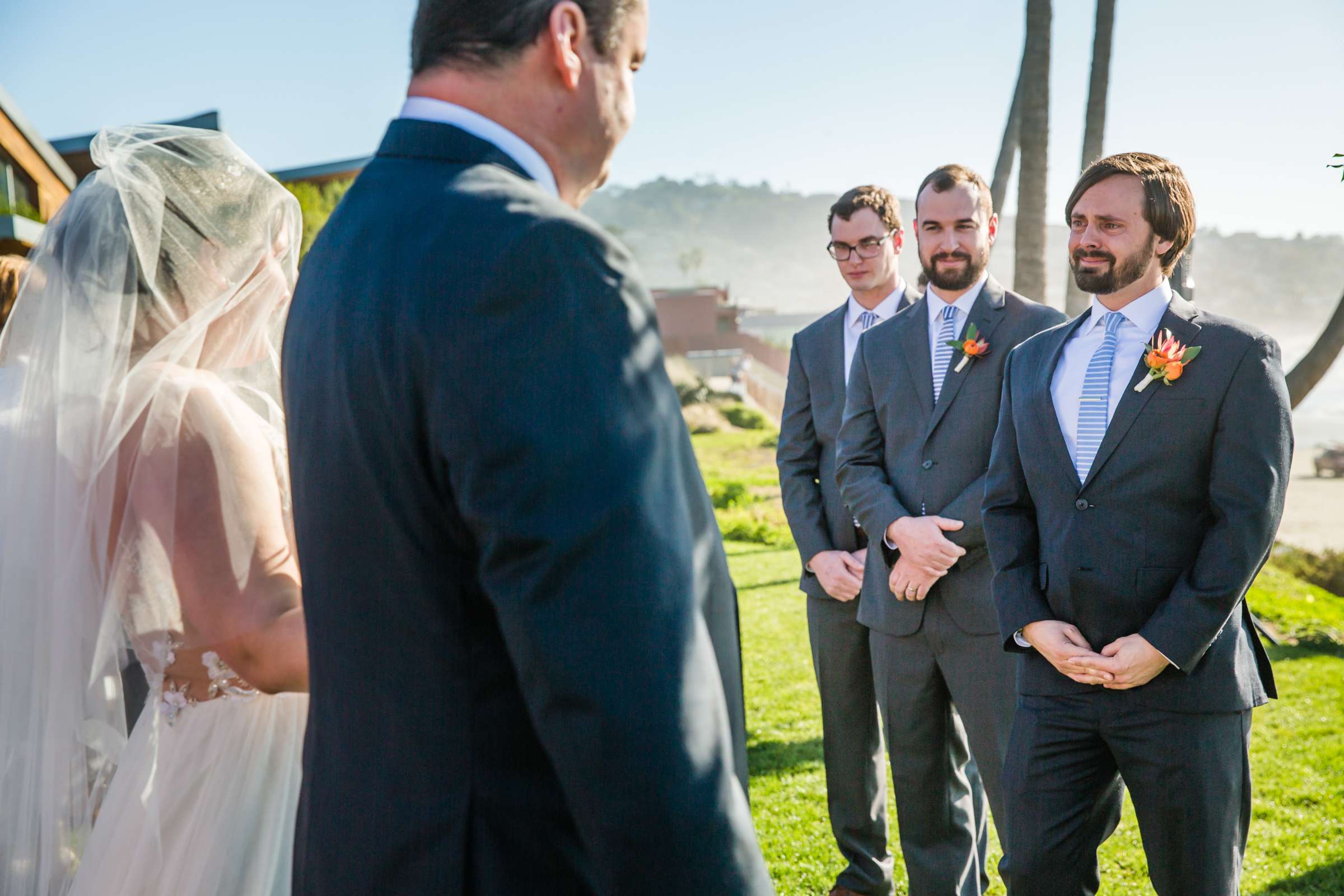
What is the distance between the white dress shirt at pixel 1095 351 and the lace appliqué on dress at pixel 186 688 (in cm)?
244

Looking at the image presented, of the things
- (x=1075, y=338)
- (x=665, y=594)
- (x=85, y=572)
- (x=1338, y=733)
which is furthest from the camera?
(x=1338, y=733)

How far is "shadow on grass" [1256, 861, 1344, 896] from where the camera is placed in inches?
155

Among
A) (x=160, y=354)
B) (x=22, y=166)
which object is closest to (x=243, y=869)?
(x=160, y=354)

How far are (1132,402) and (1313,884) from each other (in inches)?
104

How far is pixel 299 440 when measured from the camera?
3.97 ft

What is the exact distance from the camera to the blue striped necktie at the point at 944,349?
3736mm

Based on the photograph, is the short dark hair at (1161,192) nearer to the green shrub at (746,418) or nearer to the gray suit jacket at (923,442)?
the gray suit jacket at (923,442)

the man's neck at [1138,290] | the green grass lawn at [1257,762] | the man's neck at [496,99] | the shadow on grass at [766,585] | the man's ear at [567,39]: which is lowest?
the shadow on grass at [766,585]

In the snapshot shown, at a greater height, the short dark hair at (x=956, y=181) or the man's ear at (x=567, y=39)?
the man's ear at (x=567, y=39)

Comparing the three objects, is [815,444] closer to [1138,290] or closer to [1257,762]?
[1138,290]

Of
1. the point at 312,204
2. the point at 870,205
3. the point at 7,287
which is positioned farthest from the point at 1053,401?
the point at 312,204

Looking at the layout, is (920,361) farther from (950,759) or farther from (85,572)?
(85,572)

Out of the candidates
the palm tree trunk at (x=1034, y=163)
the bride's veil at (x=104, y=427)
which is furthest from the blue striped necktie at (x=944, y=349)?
the palm tree trunk at (x=1034, y=163)

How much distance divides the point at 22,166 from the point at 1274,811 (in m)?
23.4
